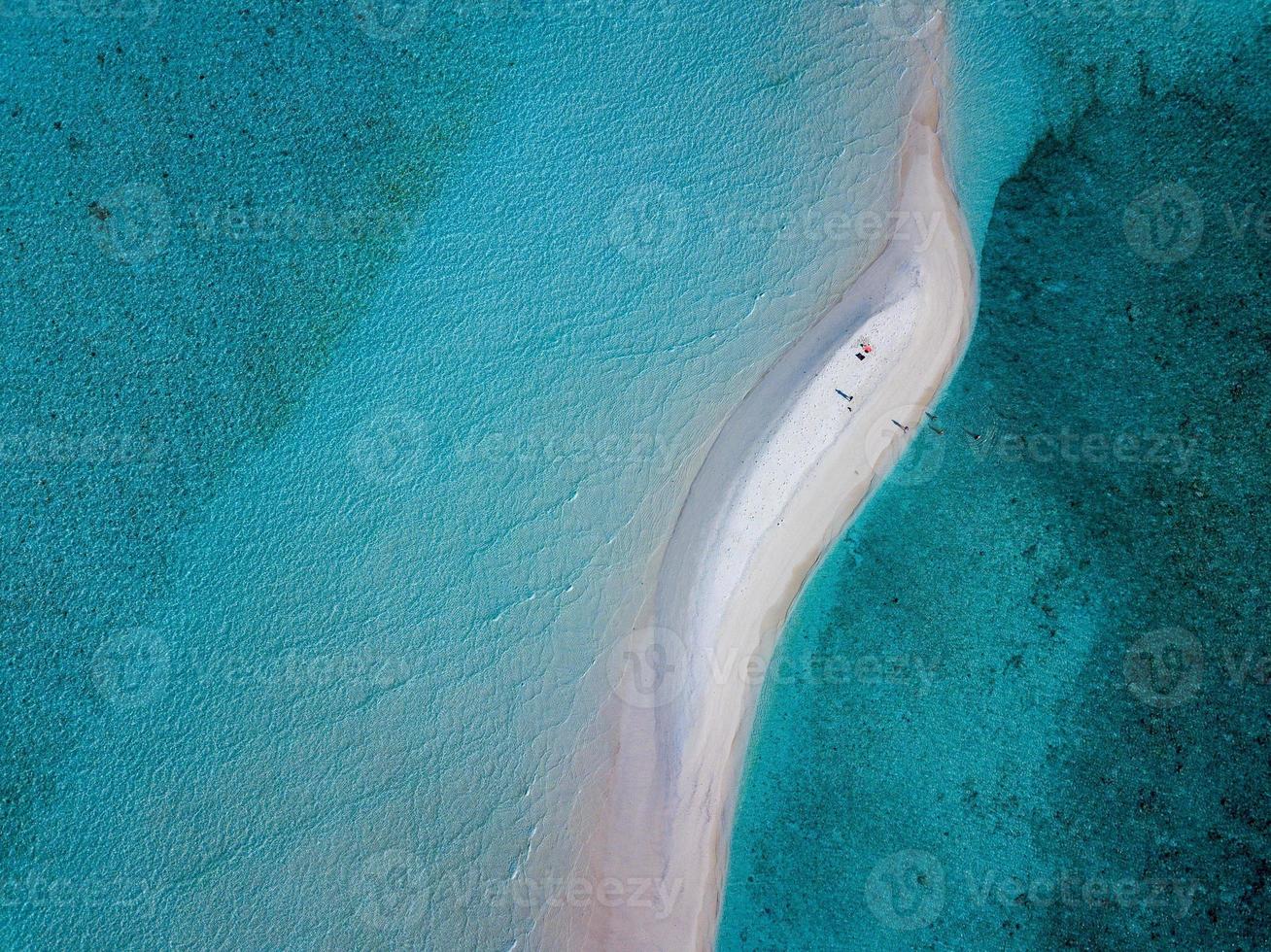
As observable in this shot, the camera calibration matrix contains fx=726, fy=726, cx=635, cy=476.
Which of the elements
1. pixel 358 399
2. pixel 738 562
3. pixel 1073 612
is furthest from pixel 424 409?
pixel 1073 612

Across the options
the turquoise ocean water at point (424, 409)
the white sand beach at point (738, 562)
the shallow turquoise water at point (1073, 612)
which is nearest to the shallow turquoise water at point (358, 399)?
the turquoise ocean water at point (424, 409)

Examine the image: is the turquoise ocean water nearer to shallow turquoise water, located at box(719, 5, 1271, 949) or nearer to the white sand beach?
shallow turquoise water, located at box(719, 5, 1271, 949)

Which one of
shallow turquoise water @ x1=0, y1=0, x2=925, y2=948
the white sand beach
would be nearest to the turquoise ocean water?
shallow turquoise water @ x1=0, y1=0, x2=925, y2=948

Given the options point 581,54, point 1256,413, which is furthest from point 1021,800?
point 581,54

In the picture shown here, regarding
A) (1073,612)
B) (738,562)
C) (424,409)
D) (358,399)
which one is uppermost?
(1073,612)

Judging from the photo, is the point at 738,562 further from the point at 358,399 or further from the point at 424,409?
the point at 358,399

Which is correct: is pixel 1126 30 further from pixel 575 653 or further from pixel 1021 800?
pixel 575 653

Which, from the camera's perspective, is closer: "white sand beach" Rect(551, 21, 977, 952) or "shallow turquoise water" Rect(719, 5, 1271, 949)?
"shallow turquoise water" Rect(719, 5, 1271, 949)

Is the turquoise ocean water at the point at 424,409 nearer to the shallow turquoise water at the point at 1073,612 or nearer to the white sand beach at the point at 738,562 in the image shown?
the shallow turquoise water at the point at 1073,612
